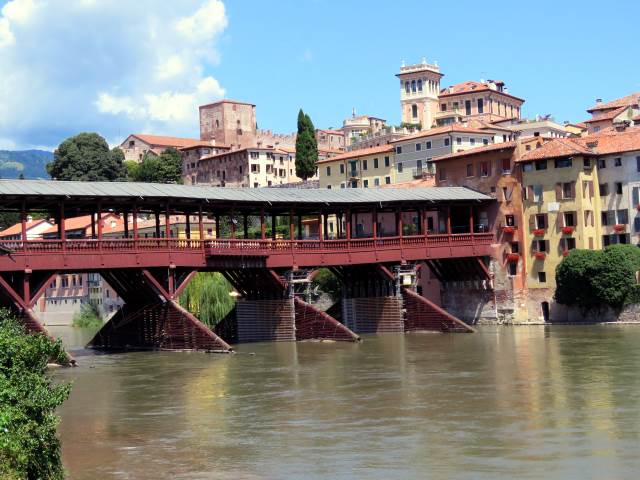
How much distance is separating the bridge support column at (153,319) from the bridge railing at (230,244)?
1408mm

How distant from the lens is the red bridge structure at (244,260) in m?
49.3

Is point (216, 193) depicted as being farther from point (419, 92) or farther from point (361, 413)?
point (419, 92)

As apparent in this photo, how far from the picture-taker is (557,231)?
63.9 m

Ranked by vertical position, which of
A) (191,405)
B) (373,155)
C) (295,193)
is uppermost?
(373,155)

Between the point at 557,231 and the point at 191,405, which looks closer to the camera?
the point at 191,405

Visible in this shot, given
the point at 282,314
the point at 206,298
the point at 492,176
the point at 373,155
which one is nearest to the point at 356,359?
the point at 282,314

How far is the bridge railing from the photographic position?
49.1 metres

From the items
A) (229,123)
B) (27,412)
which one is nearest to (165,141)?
(229,123)

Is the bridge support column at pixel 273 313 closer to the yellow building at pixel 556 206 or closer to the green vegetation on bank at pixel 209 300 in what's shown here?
the green vegetation on bank at pixel 209 300

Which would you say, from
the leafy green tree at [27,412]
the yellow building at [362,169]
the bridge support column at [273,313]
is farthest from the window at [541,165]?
the yellow building at [362,169]

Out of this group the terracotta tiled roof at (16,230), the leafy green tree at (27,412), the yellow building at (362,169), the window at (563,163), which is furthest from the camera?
the yellow building at (362,169)

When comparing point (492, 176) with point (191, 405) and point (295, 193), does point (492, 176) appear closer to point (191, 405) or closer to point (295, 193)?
point (295, 193)

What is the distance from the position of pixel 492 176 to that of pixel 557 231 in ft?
18.0

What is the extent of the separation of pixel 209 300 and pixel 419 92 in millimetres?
101831
